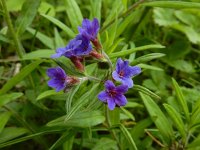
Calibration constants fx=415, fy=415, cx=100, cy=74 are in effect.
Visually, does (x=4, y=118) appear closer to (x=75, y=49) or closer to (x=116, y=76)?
(x=75, y=49)

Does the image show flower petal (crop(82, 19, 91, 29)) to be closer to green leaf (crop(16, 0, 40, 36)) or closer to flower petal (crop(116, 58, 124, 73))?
flower petal (crop(116, 58, 124, 73))

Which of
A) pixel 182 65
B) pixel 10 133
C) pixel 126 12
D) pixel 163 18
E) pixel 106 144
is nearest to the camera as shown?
pixel 106 144

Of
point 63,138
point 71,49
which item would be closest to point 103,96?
point 71,49

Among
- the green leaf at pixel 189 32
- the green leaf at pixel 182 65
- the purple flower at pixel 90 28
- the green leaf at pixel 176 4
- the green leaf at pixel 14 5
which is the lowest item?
the green leaf at pixel 182 65

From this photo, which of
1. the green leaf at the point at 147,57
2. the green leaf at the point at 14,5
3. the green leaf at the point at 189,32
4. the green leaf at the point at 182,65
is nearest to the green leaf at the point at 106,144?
the green leaf at the point at 147,57

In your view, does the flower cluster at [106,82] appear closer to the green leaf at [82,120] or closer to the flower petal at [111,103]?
the flower petal at [111,103]

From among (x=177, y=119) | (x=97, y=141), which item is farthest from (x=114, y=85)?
Answer: (x=97, y=141)

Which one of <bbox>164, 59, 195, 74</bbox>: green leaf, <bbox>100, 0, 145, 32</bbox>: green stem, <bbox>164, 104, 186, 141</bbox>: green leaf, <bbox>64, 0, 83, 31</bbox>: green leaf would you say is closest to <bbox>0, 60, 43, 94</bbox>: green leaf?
<bbox>64, 0, 83, 31</bbox>: green leaf
